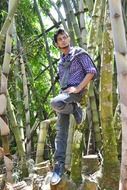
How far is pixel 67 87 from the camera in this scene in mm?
2703

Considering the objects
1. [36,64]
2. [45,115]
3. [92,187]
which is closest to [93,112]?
[92,187]

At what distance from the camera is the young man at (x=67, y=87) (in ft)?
8.47

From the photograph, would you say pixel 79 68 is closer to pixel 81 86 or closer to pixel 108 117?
pixel 81 86

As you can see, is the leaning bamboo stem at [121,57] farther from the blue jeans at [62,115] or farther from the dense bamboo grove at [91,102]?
the blue jeans at [62,115]

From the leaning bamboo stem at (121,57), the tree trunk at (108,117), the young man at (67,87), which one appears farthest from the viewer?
the young man at (67,87)

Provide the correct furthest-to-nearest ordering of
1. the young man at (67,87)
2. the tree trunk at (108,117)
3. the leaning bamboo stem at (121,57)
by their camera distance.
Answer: the young man at (67,87)
the tree trunk at (108,117)
the leaning bamboo stem at (121,57)

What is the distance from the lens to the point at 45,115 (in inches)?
238

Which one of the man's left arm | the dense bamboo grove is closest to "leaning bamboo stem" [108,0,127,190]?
the dense bamboo grove

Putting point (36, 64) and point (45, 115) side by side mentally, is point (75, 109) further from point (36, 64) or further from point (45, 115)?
point (36, 64)

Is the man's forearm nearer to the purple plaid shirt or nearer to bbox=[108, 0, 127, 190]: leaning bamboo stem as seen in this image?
the purple plaid shirt

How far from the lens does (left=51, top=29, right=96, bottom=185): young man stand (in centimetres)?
258

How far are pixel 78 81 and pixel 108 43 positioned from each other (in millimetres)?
351

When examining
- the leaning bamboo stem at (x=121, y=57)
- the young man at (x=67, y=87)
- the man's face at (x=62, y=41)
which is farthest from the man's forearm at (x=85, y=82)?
the leaning bamboo stem at (x=121, y=57)

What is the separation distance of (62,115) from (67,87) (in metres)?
0.20
